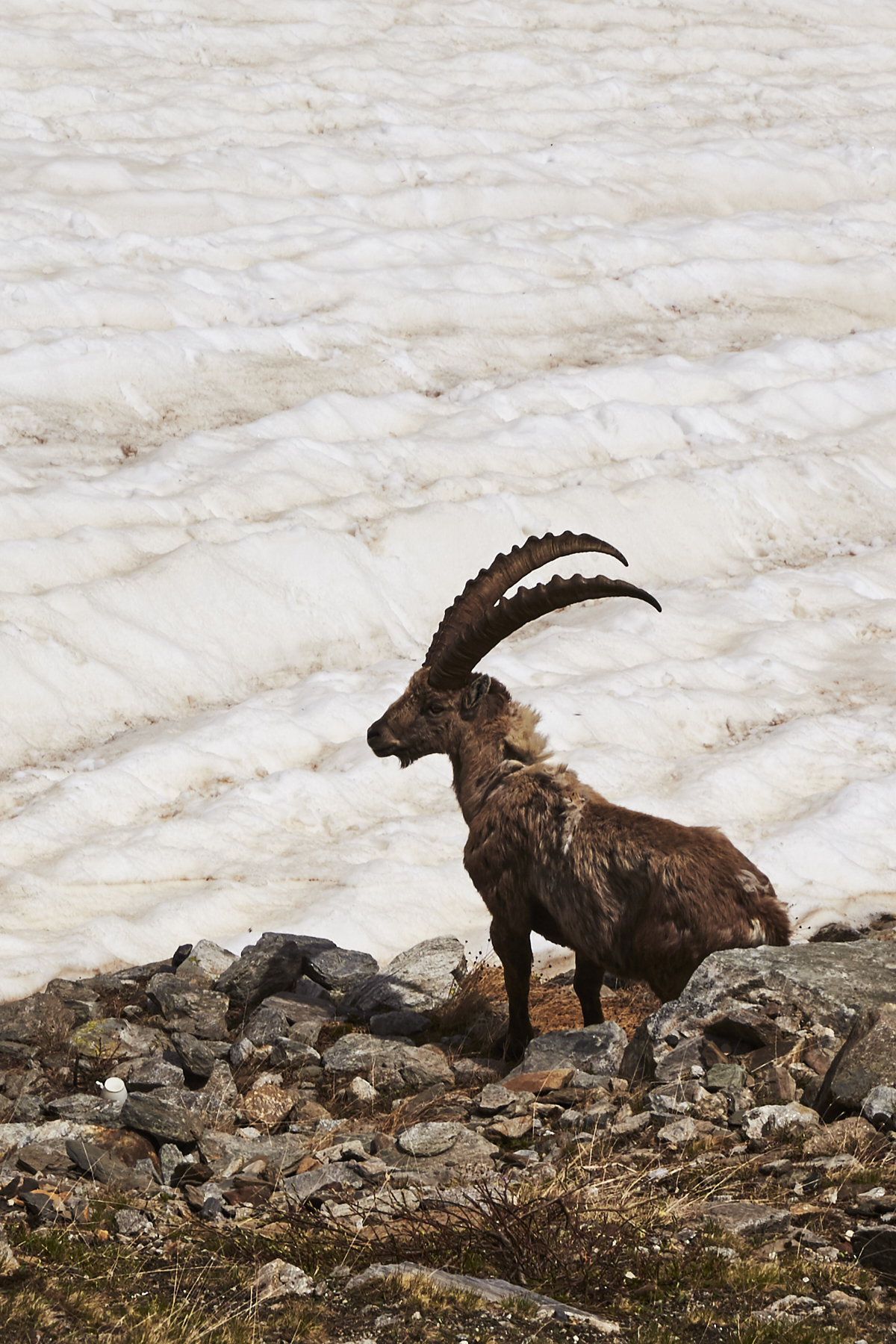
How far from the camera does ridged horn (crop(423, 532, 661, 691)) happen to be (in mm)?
9789

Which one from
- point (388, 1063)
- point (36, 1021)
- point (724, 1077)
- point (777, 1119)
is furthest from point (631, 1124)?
point (36, 1021)

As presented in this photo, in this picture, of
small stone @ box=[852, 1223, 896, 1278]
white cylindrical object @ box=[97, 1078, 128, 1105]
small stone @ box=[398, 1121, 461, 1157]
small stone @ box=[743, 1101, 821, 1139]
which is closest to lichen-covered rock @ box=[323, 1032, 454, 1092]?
small stone @ box=[398, 1121, 461, 1157]

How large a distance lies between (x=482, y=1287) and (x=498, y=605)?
17.7 ft

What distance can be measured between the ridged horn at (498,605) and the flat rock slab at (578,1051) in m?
2.89

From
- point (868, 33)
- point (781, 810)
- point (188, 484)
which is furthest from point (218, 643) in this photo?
point (868, 33)

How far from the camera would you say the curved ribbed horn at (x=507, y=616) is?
31.6 feet

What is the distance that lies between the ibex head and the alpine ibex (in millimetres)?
12

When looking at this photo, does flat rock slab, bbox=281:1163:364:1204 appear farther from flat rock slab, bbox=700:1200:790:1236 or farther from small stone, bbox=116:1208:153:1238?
flat rock slab, bbox=700:1200:790:1236

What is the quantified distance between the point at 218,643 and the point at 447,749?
8.68m

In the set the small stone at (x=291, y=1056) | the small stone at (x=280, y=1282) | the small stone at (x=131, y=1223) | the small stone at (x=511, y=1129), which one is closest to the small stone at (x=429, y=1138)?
the small stone at (x=511, y=1129)

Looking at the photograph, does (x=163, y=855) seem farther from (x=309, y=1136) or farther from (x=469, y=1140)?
(x=469, y=1140)

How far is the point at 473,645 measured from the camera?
1059 cm

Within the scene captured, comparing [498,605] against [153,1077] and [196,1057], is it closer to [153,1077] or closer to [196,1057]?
[196,1057]

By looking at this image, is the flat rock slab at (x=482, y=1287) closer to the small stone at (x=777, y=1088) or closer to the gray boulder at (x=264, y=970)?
the small stone at (x=777, y=1088)
